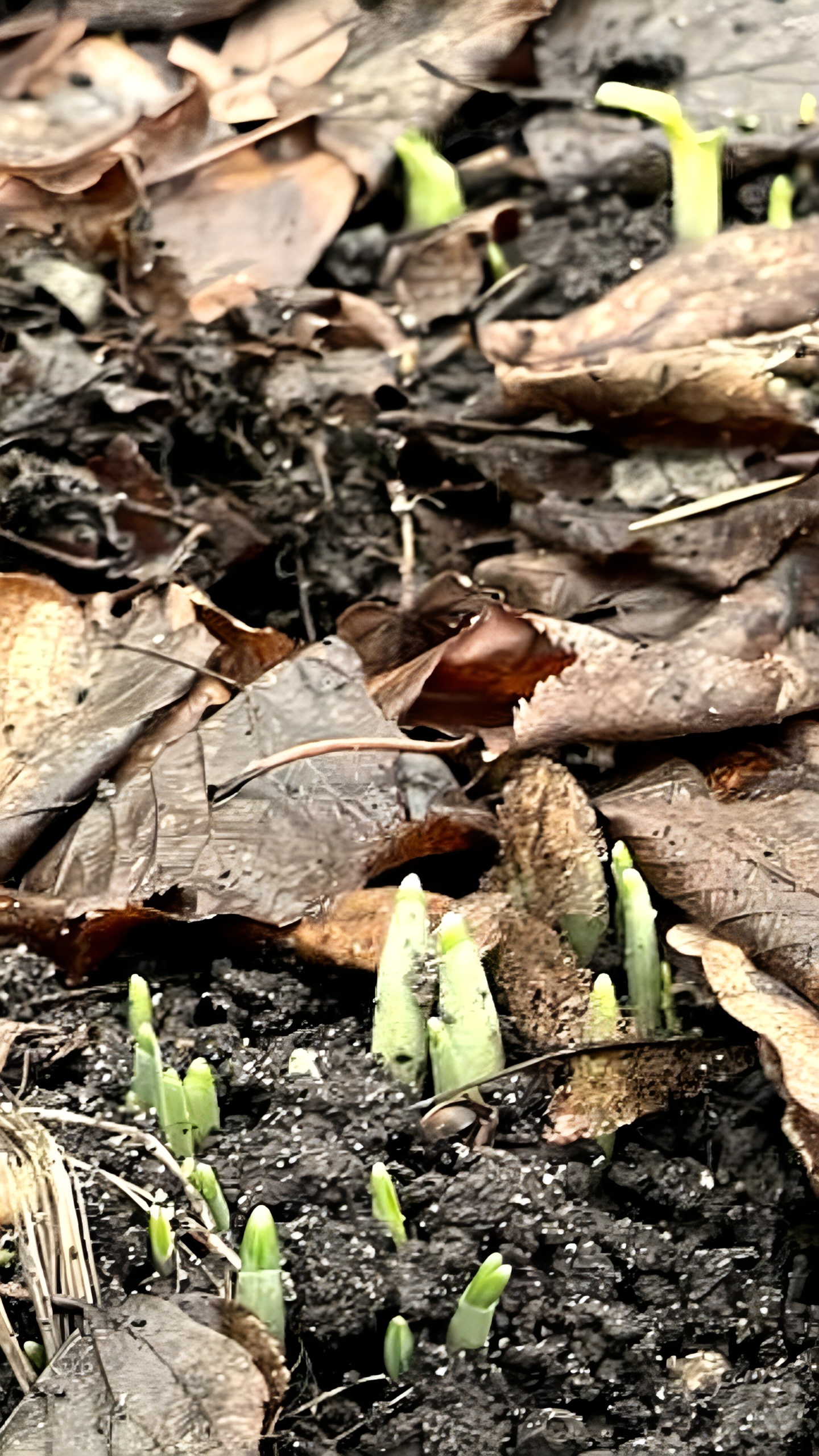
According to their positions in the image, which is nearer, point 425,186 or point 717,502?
point 717,502

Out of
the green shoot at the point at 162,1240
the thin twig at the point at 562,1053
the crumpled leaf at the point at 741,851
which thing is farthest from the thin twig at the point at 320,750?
the green shoot at the point at 162,1240

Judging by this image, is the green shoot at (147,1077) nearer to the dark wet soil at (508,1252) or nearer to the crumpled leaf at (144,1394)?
the dark wet soil at (508,1252)

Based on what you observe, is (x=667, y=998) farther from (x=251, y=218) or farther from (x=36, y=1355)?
(x=251, y=218)

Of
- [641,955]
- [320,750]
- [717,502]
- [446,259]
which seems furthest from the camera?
[446,259]

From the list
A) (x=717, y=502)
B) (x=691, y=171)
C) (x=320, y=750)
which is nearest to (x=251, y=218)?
(x=691, y=171)

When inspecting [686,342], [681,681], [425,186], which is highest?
[425,186]

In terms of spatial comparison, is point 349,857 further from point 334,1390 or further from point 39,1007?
point 334,1390

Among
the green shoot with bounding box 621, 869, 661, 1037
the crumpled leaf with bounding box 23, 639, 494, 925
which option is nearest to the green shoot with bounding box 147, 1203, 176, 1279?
the crumpled leaf with bounding box 23, 639, 494, 925
